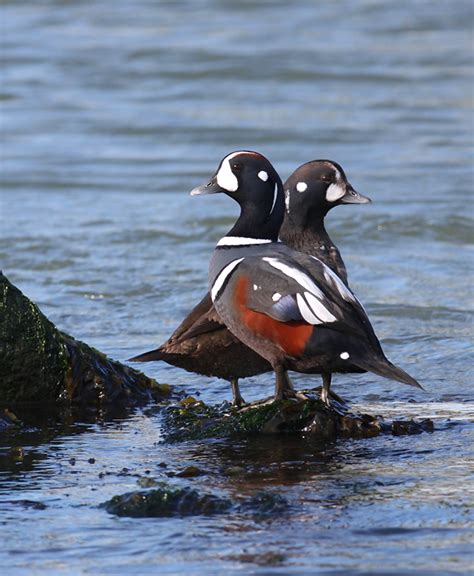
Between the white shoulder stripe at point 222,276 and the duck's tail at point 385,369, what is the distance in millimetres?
779

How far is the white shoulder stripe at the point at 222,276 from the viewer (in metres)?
6.63

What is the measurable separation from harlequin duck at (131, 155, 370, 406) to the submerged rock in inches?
16.0

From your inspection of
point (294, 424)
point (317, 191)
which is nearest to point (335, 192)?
point (317, 191)

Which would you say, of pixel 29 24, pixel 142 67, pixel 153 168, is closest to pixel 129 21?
pixel 29 24

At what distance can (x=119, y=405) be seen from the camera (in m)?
7.28

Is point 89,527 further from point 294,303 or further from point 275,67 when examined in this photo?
point 275,67

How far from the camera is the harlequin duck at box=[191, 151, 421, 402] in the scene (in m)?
6.28

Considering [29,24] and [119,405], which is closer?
[119,405]

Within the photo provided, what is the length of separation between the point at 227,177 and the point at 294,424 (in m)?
1.33

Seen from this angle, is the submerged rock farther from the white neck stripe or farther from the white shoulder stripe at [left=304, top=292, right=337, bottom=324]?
the white neck stripe

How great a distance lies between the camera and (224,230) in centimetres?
1253

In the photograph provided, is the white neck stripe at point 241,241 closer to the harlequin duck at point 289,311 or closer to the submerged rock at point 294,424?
the harlequin duck at point 289,311

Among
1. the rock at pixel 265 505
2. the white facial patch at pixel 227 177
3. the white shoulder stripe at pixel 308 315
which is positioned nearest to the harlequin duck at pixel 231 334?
the white facial patch at pixel 227 177

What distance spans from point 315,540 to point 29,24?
2012cm
